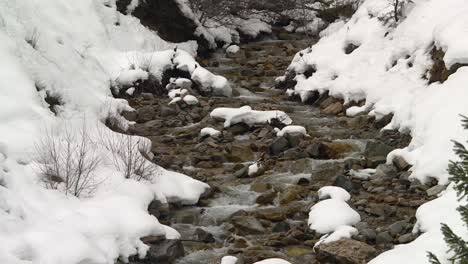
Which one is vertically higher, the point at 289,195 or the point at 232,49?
the point at 232,49

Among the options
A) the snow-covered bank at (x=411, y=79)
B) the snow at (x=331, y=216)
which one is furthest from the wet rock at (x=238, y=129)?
the snow at (x=331, y=216)

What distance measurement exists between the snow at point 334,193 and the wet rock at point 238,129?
3.26 meters

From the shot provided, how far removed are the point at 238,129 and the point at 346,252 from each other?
4.97m

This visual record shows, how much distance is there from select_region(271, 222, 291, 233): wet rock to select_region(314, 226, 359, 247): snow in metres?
0.55

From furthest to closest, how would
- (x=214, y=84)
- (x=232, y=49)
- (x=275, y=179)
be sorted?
(x=232, y=49) < (x=214, y=84) < (x=275, y=179)

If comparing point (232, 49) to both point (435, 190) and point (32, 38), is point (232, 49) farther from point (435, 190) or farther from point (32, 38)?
point (435, 190)

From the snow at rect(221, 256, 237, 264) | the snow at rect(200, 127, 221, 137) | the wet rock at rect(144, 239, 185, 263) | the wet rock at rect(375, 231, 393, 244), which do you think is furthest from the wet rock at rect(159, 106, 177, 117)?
the wet rock at rect(375, 231, 393, 244)

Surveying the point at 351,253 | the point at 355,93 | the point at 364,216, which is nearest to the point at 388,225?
the point at 364,216

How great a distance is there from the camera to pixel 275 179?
27.2 ft

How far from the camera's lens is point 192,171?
28.5ft

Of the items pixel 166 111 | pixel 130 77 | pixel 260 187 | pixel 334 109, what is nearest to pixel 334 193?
pixel 260 187

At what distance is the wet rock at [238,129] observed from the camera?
10461mm

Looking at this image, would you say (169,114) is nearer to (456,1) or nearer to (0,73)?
(0,73)

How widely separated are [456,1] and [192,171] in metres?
5.74
